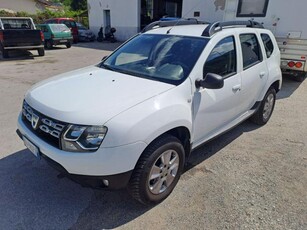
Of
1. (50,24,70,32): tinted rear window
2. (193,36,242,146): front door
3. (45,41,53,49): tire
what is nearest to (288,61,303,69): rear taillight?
(193,36,242,146): front door

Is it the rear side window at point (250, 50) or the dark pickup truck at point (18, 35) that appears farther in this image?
the dark pickup truck at point (18, 35)

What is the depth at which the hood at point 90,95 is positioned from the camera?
223cm

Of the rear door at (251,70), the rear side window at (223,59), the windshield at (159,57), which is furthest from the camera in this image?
the rear door at (251,70)

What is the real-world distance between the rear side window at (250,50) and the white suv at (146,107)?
0.02m

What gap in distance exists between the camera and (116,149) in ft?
6.99

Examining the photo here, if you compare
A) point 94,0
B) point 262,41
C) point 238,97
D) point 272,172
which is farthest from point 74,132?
point 94,0

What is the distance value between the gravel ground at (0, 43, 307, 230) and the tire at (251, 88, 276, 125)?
0.42 metres

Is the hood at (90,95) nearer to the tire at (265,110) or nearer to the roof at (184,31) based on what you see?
the roof at (184,31)

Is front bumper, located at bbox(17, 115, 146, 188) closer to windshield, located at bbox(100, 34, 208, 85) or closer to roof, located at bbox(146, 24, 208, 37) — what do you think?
windshield, located at bbox(100, 34, 208, 85)

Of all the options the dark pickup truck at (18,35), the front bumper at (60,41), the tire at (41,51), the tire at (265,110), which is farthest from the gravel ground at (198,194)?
the front bumper at (60,41)

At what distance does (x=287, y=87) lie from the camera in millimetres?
7438

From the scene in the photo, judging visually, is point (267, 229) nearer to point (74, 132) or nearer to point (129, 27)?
point (74, 132)

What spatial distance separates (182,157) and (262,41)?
2692 millimetres

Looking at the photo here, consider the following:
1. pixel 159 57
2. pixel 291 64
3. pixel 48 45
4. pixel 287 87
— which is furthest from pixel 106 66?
pixel 48 45
